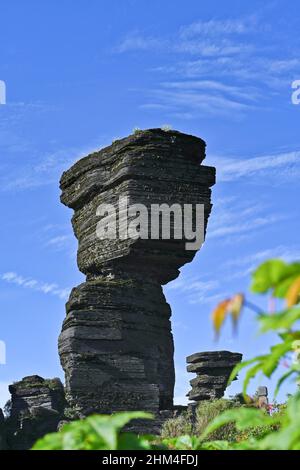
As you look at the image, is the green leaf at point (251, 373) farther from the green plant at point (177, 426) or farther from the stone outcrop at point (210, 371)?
the stone outcrop at point (210, 371)

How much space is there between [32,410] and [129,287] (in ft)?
40.9

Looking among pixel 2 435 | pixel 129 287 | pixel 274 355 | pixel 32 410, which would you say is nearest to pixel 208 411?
pixel 129 287

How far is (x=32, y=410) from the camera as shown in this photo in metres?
55.3

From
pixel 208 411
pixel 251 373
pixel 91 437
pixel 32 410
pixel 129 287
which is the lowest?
pixel 91 437

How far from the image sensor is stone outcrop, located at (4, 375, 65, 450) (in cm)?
5328

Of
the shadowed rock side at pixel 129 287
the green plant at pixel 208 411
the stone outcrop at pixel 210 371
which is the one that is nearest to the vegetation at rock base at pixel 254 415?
the green plant at pixel 208 411

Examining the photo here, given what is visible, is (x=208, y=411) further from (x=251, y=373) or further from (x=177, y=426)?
(x=251, y=373)

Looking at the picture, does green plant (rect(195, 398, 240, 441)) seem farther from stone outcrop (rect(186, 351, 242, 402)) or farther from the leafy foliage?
the leafy foliage

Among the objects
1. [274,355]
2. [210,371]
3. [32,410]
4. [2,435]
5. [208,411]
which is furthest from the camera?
[210,371]

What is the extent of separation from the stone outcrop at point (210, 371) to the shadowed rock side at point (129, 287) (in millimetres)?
6899

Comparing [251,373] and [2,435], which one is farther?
[2,435]

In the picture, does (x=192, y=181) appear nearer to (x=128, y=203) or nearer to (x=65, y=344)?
(x=128, y=203)

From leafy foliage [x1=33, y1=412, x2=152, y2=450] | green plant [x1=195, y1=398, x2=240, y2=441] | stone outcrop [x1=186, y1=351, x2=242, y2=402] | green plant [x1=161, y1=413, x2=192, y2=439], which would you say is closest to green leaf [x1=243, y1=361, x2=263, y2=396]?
leafy foliage [x1=33, y1=412, x2=152, y2=450]

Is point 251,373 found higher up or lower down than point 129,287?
lower down
